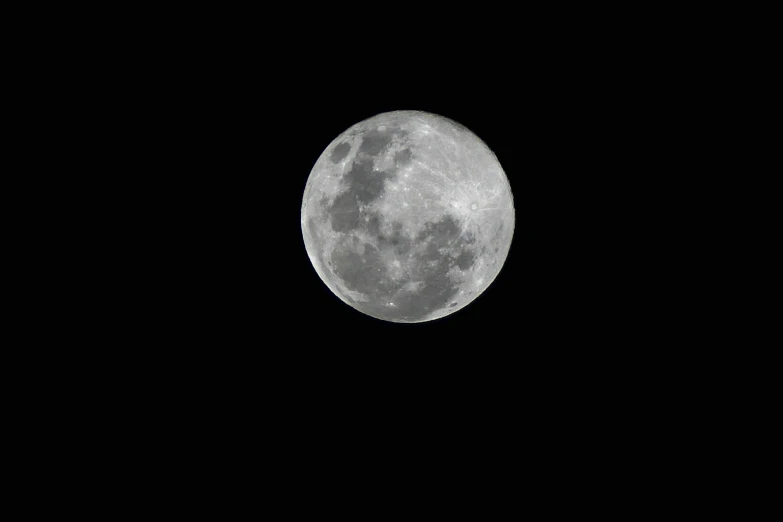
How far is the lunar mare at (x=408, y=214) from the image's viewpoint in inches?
177

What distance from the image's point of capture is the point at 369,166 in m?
4.60

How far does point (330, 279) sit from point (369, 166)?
120cm

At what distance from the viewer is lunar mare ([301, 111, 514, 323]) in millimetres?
4496

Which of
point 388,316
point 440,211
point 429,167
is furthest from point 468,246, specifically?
point 388,316

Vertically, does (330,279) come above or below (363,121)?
below

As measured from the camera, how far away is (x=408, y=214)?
4.46 metres

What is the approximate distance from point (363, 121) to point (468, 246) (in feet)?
5.37

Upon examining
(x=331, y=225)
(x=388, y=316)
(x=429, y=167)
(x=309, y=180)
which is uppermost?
(x=309, y=180)

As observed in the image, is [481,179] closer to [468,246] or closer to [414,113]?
[468,246]

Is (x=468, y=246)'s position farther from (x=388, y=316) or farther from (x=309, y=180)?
(x=309, y=180)

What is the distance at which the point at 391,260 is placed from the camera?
458 cm

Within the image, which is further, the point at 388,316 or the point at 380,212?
the point at 388,316

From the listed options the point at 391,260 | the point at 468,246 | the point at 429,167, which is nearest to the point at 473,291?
the point at 468,246

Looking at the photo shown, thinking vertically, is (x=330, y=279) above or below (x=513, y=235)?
below
